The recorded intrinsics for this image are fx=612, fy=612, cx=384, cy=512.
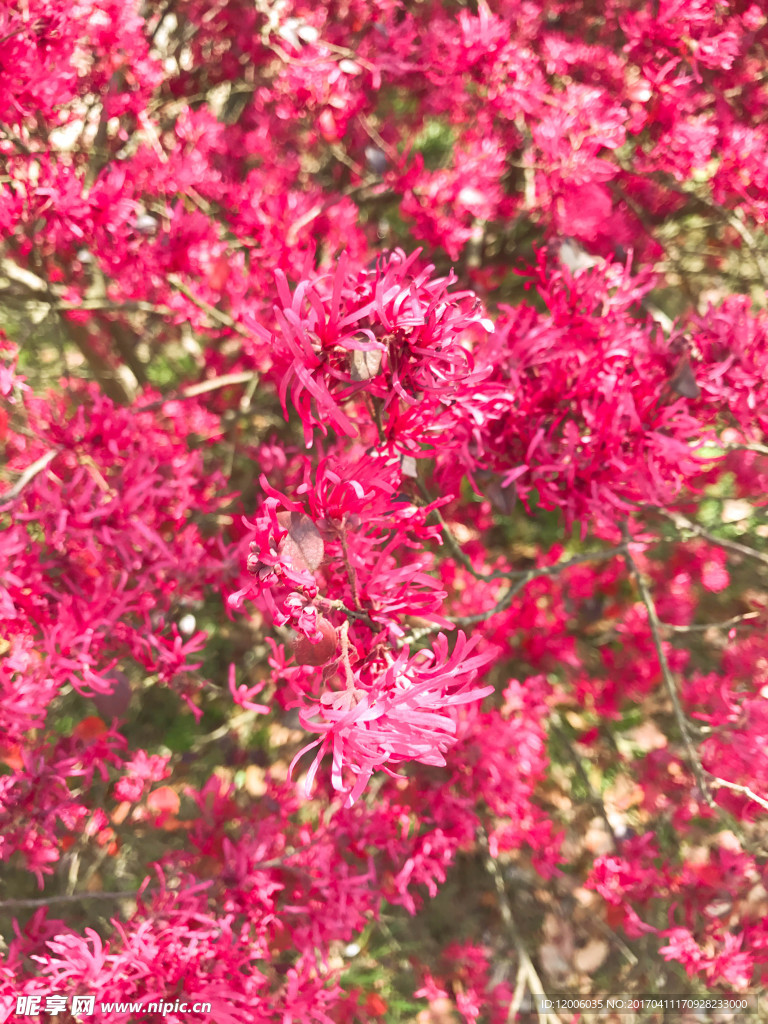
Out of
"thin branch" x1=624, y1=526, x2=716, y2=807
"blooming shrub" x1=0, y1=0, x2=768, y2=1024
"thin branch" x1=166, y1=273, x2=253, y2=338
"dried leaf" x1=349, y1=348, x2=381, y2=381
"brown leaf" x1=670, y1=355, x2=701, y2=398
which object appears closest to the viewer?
"dried leaf" x1=349, y1=348, x2=381, y2=381

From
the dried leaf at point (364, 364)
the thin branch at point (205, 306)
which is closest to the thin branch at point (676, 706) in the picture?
the dried leaf at point (364, 364)

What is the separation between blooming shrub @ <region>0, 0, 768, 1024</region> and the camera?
2.89 ft

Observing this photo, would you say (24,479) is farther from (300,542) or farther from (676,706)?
(676,706)

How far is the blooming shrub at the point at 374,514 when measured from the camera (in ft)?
2.89

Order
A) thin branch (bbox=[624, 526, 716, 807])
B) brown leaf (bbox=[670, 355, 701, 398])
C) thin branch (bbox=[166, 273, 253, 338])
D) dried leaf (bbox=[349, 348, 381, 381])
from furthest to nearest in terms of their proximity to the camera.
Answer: thin branch (bbox=[166, 273, 253, 338]) → thin branch (bbox=[624, 526, 716, 807]) → brown leaf (bbox=[670, 355, 701, 398]) → dried leaf (bbox=[349, 348, 381, 381])

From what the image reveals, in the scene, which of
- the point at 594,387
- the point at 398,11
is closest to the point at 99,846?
the point at 594,387

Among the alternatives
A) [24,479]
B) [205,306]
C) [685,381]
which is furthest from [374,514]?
[205,306]

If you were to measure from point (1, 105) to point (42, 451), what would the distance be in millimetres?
762

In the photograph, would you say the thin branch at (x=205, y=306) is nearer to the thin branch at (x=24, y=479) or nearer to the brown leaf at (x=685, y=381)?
the thin branch at (x=24, y=479)

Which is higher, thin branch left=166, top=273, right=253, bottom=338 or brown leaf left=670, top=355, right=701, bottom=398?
thin branch left=166, top=273, right=253, bottom=338

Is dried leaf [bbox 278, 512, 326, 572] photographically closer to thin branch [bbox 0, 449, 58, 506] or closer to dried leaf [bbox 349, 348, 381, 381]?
dried leaf [bbox 349, 348, 381, 381]

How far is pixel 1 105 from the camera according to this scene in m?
1.16

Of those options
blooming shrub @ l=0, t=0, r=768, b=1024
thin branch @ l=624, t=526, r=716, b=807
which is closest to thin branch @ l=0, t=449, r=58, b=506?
blooming shrub @ l=0, t=0, r=768, b=1024

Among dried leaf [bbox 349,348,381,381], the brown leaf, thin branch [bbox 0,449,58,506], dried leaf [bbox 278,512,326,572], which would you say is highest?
dried leaf [bbox 349,348,381,381]
